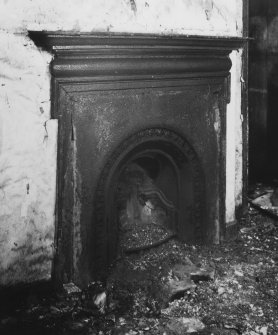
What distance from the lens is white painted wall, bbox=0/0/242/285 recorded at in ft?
7.91

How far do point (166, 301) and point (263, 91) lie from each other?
3202mm

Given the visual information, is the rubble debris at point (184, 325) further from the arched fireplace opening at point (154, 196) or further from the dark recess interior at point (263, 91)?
the dark recess interior at point (263, 91)

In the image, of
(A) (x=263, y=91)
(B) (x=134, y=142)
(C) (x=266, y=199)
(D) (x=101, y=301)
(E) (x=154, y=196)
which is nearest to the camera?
(D) (x=101, y=301)

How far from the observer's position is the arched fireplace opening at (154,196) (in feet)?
9.98

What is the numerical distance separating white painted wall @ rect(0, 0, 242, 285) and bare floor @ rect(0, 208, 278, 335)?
0.86 ft

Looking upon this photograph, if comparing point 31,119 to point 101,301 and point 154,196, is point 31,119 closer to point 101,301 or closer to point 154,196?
point 101,301

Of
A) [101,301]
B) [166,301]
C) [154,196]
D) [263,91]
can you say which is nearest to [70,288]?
[101,301]

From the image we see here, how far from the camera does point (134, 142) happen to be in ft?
9.82

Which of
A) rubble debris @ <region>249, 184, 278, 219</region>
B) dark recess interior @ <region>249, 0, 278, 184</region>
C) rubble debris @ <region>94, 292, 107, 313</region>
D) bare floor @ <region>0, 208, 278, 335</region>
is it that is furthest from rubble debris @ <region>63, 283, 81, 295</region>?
dark recess interior @ <region>249, 0, 278, 184</region>

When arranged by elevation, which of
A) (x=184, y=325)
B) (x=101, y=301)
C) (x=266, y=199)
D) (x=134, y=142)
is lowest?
(x=184, y=325)

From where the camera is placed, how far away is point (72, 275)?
2848 millimetres

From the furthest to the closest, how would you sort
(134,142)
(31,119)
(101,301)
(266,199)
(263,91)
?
(263,91)
(266,199)
(134,142)
(101,301)
(31,119)

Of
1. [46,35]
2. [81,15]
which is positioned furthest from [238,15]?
[46,35]

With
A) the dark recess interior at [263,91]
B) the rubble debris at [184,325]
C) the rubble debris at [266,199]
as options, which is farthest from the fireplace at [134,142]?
the dark recess interior at [263,91]
